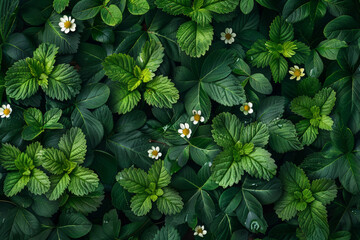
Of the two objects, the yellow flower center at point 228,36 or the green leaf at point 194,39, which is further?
the yellow flower center at point 228,36

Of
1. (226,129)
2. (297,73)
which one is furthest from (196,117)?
(297,73)

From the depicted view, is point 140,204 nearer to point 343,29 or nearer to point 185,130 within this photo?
point 185,130

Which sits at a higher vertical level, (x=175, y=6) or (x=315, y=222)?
(x=175, y=6)

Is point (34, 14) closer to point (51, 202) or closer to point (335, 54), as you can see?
point (51, 202)

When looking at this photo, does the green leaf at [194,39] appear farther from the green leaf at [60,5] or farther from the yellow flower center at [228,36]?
the green leaf at [60,5]

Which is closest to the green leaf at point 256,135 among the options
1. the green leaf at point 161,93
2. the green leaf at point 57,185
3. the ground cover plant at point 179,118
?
the ground cover plant at point 179,118

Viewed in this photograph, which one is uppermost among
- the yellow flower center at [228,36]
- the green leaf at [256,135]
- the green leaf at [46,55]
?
the yellow flower center at [228,36]
